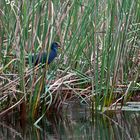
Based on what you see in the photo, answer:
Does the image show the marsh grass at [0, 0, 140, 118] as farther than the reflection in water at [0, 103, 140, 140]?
Yes

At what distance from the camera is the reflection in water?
17.4ft

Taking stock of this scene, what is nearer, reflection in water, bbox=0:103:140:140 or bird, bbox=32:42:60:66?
reflection in water, bbox=0:103:140:140

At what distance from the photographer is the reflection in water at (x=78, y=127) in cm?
530

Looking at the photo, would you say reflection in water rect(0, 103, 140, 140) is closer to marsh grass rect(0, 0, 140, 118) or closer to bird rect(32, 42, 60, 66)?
marsh grass rect(0, 0, 140, 118)

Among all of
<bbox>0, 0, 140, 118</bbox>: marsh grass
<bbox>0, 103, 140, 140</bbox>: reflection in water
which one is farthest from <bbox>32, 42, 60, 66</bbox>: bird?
<bbox>0, 103, 140, 140</bbox>: reflection in water

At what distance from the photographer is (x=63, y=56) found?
20.7 feet

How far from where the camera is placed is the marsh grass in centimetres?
569

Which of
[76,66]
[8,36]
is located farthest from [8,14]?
[76,66]

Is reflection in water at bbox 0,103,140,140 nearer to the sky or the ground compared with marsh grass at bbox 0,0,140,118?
nearer to the ground

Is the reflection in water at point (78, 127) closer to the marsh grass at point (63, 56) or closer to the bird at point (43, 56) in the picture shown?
the marsh grass at point (63, 56)

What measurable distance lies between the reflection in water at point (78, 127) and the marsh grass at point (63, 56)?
0.45ft

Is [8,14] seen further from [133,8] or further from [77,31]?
[133,8]

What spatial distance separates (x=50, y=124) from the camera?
585 cm

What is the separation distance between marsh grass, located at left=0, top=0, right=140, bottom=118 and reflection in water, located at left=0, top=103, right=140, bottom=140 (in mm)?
138
